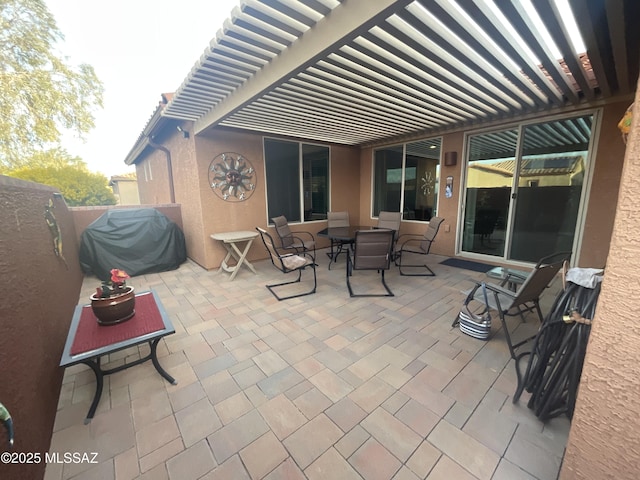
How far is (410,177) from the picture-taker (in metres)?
5.71

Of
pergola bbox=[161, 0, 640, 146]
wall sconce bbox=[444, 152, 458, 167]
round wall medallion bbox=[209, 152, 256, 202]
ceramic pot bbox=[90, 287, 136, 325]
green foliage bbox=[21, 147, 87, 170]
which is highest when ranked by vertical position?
green foliage bbox=[21, 147, 87, 170]

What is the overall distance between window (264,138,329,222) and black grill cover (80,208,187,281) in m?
2.01

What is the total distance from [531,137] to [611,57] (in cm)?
177

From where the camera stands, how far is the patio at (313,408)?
1.23 metres

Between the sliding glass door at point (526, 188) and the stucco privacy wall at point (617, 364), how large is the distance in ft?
13.6

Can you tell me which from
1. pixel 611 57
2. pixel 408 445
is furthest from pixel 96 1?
pixel 408 445

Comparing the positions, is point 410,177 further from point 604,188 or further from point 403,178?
point 604,188

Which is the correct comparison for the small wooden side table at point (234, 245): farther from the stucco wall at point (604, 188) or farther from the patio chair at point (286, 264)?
the stucco wall at point (604, 188)

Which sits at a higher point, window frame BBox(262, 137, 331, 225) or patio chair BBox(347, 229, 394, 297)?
window frame BBox(262, 137, 331, 225)

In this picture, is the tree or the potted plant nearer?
the potted plant

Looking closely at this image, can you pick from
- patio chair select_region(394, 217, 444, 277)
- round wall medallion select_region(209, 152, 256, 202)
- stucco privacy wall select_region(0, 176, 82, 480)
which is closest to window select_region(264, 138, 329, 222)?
round wall medallion select_region(209, 152, 256, 202)

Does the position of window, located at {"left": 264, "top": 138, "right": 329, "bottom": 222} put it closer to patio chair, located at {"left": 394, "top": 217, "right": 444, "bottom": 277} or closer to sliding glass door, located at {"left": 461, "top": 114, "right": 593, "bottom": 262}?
patio chair, located at {"left": 394, "top": 217, "right": 444, "bottom": 277}

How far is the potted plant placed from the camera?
5.76 feet

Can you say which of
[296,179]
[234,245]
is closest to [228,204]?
[234,245]
